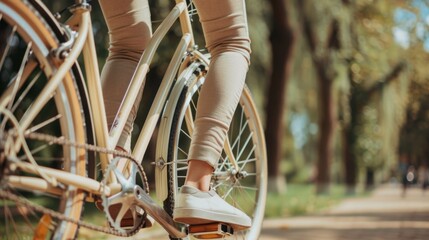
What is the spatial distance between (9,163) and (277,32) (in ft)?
40.5

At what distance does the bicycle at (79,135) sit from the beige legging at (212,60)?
0.09m

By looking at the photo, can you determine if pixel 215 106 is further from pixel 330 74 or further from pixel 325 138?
pixel 325 138

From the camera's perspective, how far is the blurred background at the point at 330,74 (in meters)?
11.9

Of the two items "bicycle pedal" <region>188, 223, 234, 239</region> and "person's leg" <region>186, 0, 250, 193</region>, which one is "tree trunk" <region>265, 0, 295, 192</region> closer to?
"person's leg" <region>186, 0, 250, 193</region>

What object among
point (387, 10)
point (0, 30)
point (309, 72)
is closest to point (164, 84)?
point (0, 30)

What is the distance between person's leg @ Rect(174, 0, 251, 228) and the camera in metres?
2.26

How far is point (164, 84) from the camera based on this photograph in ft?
8.13

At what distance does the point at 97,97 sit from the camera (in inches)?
80.9

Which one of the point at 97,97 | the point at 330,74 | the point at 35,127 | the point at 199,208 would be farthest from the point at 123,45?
the point at 330,74

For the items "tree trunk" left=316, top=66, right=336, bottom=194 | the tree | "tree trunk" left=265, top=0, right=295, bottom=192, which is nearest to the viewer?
the tree

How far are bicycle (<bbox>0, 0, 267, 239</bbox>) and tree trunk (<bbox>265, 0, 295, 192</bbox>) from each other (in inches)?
434

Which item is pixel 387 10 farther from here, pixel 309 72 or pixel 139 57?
pixel 139 57

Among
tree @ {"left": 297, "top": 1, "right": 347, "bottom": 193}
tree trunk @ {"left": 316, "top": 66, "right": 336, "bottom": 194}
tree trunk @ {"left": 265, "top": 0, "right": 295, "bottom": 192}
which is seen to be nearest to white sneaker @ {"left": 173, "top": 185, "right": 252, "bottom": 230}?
tree @ {"left": 297, "top": 1, "right": 347, "bottom": 193}

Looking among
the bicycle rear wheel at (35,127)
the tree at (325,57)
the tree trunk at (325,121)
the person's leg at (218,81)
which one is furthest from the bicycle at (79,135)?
the tree trunk at (325,121)
